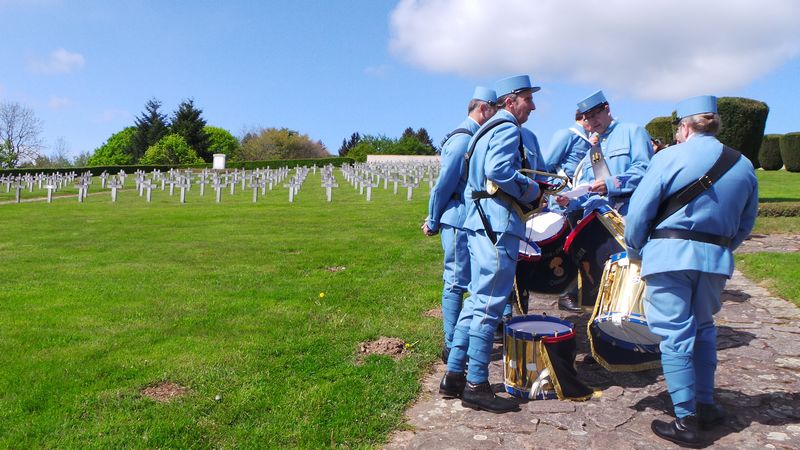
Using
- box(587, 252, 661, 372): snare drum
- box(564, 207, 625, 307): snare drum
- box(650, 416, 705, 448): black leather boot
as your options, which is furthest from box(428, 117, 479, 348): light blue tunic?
box(650, 416, 705, 448): black leather boot

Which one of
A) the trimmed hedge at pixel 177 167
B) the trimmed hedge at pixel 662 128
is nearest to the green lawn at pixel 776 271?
the trimmed hedge at pixel 662 128

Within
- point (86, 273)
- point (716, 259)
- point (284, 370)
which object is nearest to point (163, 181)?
point (86, 273)

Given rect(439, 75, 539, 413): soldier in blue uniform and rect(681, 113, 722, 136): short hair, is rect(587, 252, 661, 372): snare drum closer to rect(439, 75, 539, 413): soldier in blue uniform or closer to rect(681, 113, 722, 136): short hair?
rect(439, 75, 539, 413): soldier in blue uniform

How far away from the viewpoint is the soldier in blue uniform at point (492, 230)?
4.14 metres

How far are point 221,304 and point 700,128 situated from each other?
5.36 m

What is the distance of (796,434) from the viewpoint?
148 inches

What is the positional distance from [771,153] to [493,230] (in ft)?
136

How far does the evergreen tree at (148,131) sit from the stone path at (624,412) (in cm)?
7922

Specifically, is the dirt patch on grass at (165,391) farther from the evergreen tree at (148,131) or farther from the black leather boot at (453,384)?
the evergreen tree at (148,131)

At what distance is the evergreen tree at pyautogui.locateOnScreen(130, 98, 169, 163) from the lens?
→ 77.9 metres

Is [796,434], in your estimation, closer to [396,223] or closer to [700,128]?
[700,128]

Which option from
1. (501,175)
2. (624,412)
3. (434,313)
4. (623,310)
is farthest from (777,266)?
(501,175)

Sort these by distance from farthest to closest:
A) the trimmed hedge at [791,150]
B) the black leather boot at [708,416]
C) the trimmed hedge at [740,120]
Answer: the trimmed hedge at [791,150]
the trimmed hedge at [740,120]
the black leather boot at [708,416]

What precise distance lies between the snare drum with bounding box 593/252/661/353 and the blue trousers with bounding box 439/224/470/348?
1074 millimetres
